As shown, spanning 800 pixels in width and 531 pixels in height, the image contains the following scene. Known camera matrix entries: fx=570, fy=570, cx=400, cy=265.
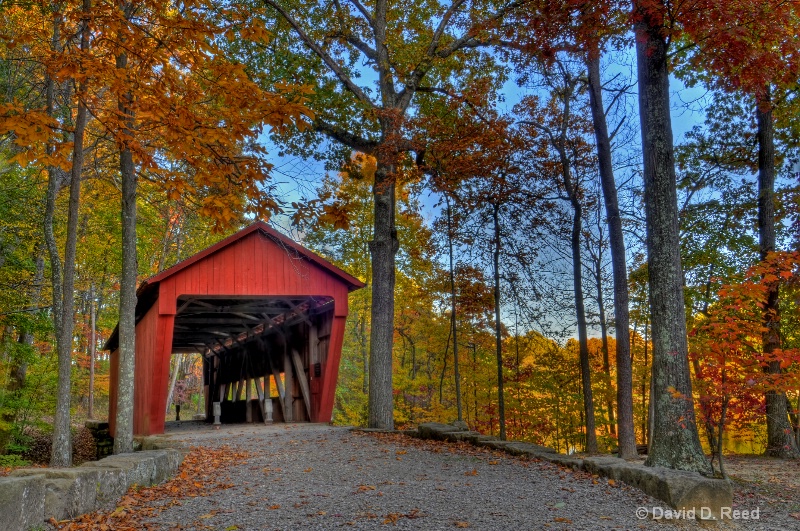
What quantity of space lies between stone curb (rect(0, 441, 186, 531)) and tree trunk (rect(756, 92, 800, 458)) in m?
9.80

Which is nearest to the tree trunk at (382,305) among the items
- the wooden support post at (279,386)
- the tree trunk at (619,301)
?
the tree trunk at (619,301)

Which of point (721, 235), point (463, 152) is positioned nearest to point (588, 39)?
point (463, 152)

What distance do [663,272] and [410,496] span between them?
3342 millimetres

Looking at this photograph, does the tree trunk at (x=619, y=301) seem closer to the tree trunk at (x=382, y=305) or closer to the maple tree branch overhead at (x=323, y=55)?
the tree trunk at (x=382, y=305)

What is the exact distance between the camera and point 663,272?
19.0 feet

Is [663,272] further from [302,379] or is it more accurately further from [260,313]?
[260,313]

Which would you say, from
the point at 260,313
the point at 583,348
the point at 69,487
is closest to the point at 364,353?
the point at 260,313

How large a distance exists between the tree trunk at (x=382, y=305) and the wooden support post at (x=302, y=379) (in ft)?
9.47

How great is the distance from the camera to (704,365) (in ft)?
18.4

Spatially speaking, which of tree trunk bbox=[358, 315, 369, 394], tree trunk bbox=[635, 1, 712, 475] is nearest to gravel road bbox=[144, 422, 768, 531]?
tree trunk bbox=[635, 1, 712, 475]

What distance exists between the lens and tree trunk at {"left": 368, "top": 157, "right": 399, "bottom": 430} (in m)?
10.9

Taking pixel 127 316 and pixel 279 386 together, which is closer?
pixel 127 316

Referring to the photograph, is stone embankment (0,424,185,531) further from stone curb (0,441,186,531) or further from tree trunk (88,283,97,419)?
tree trunk (88,283,97,419)

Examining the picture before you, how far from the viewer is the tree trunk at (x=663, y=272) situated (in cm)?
547
